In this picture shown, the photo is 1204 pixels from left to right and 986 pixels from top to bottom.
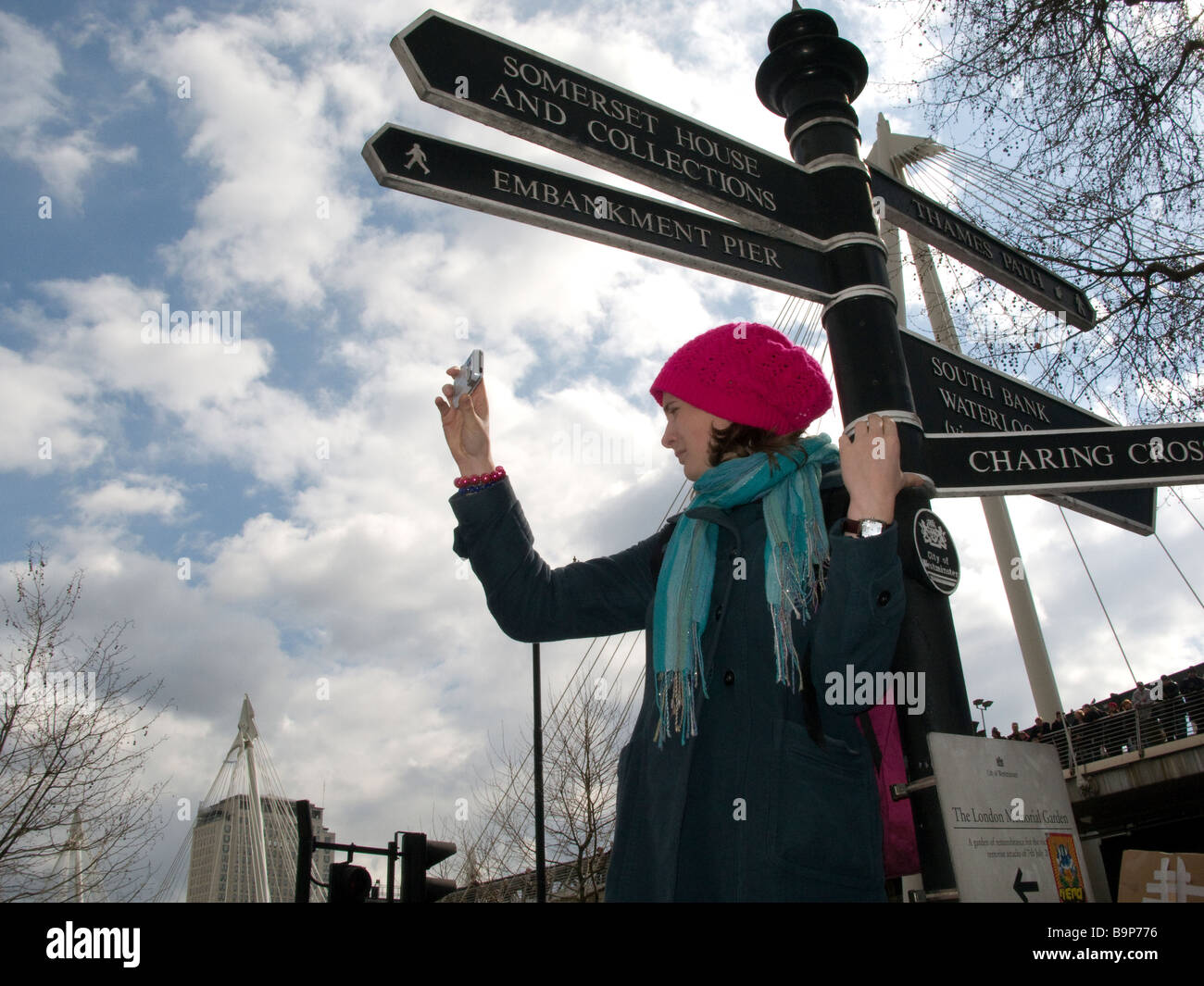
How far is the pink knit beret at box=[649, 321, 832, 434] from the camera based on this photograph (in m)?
2.04

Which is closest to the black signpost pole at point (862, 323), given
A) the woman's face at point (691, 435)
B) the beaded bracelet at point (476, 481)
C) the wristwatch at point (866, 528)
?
the woman's face at point (691, 435)

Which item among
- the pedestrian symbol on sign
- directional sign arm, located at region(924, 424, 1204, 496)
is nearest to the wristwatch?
directional sign arm, located at region(924, 424, 1204, 496)

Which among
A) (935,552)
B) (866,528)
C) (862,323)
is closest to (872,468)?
(866,528)

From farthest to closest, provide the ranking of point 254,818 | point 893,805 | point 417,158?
point 254,818, point 417,158, point 893,805

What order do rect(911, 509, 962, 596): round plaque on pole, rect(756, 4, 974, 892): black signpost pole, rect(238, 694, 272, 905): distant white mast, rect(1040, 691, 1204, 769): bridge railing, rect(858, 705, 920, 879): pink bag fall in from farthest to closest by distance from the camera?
rect(238, 694, 272, 905): distant white mast < rect(1040, 691, 1204, 769): bridge railing < rect(911, 509, 962, 596): round plaque on pole < rect(756, 4, 974, 892): black signpost pole < rect(858, 705, 920, 879): pink bag

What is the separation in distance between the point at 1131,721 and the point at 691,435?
968 inches

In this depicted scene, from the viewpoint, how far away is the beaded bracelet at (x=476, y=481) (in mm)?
2129

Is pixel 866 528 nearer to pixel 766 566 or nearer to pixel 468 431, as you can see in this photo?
pixel 766 566

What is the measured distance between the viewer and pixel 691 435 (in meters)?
2.11

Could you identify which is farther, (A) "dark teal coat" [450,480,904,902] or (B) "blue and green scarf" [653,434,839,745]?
(B) "blue and green scarf" [653,434,839,745]

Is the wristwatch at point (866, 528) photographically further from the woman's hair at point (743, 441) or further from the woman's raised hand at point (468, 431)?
the woman's raised hand at point (468, 431)

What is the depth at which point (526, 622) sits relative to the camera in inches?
84.4

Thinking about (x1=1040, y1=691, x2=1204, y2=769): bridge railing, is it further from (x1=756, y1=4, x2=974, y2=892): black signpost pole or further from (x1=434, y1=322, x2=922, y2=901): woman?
(x1=434, y1=322, x2=922, y2=901): woman

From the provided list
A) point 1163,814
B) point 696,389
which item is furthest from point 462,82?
point 1163,814
